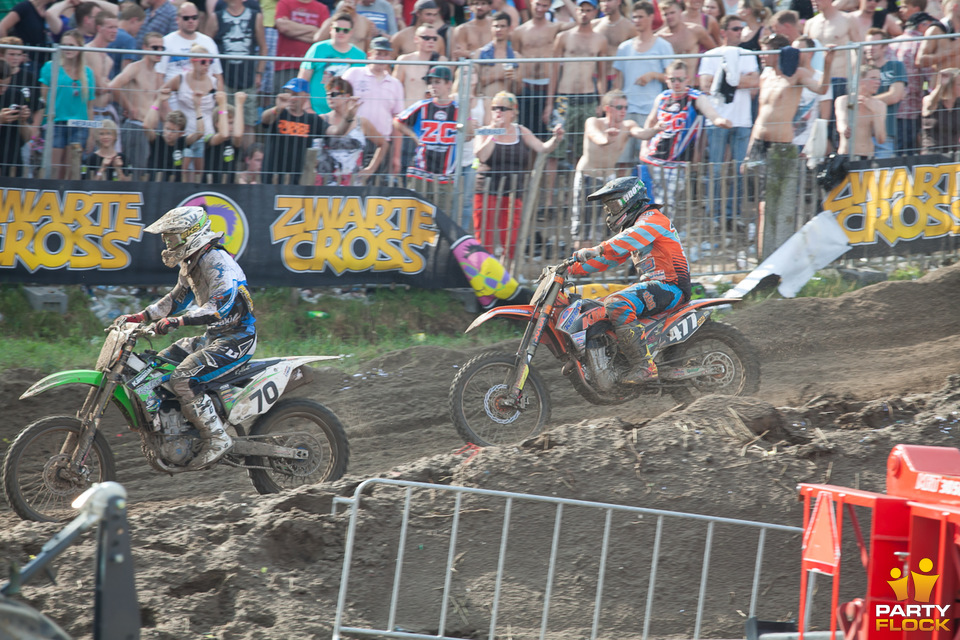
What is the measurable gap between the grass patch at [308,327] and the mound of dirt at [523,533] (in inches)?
88.3

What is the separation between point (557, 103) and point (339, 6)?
2.70 m

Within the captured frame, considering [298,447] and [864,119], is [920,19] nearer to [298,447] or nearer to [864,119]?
[864,119]

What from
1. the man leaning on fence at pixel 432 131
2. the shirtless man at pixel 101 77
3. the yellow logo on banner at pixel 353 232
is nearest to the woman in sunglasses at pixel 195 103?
the shirtless man at pixel 101 77

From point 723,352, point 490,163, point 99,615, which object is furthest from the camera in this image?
point 490,163

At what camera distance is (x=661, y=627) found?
555 centimetres

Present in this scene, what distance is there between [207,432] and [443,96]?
5.03 metres

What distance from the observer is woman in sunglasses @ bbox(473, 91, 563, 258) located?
419 inches

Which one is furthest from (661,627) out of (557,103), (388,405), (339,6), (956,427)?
(339,6)

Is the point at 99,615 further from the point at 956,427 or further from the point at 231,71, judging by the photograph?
the point at 231,71

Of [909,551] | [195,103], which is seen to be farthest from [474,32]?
[909,551]

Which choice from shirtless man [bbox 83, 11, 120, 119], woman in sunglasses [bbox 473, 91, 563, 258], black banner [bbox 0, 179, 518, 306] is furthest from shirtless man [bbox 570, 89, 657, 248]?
shirtless man [bbox 83, 11, 120, 119]

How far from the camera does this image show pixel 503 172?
10750 mm

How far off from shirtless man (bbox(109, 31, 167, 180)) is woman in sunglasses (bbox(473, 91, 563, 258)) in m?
3.29

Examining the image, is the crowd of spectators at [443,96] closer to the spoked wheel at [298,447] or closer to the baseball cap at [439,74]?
the baseball cap at [439,74]
